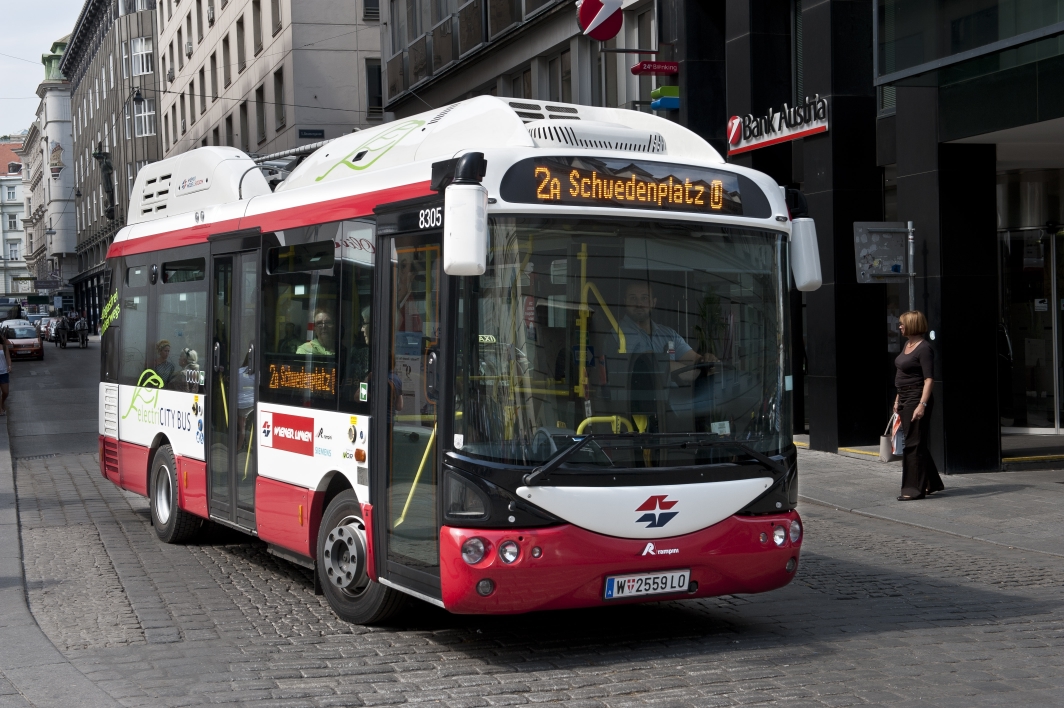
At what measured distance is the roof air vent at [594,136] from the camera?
693cm

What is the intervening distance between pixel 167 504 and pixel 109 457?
6.74 feet

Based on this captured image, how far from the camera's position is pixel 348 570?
7.35m

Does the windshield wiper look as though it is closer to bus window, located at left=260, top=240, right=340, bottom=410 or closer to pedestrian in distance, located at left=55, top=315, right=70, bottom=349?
bus window, located at left=260, top=240, right=340, bottom=410

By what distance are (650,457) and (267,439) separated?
10.1 ft

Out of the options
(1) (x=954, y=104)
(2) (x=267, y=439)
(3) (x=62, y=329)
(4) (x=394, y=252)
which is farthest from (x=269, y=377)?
(3) (x=62, y=329)

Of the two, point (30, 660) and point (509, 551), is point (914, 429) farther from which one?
point (30, 660)

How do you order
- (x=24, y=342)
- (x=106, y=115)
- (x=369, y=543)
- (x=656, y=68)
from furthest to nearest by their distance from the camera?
(x=106, y=115)
(x=24, y=342)
(x=656, y=68)
(x=369, y=543)

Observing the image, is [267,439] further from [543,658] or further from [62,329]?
[62,329]

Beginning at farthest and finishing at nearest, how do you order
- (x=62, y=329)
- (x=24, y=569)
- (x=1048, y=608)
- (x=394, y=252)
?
(x=62, y=329) < (x=24, y=569) < (x=1048, y=608) < (x=394, y=252)

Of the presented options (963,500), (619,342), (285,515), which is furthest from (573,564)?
(963,500)

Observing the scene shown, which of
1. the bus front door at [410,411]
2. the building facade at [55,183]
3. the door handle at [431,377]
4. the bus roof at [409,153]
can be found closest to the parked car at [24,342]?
the bus roof at [409,153]

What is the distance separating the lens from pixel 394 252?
273 inches

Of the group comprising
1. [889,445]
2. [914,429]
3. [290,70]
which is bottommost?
[889,445]

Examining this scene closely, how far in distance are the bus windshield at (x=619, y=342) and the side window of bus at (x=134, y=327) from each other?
5786mm
